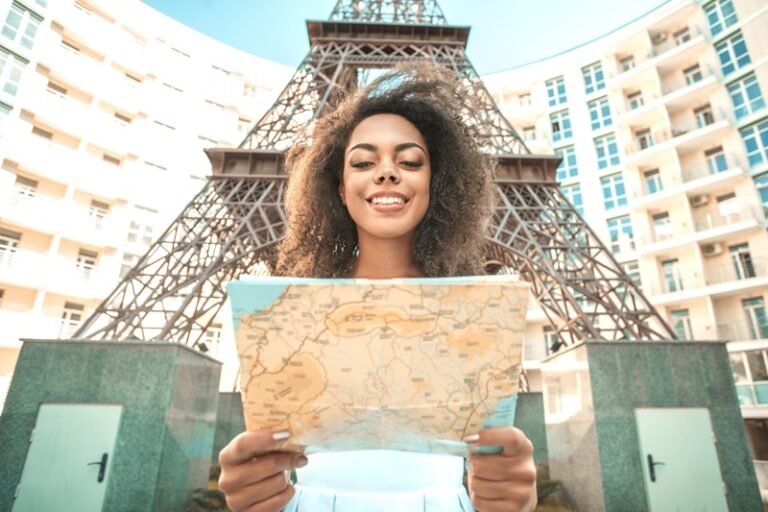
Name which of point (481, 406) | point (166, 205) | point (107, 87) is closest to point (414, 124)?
point (481, 406)

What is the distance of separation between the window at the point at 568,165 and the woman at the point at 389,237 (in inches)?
888

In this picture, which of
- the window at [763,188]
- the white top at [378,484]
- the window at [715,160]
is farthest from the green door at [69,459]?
the window at [715,160]

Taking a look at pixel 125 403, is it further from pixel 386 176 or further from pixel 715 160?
pixel 715 160

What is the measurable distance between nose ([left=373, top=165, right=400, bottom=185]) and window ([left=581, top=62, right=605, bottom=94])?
84.5 ft

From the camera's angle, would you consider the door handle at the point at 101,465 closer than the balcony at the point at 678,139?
Yes

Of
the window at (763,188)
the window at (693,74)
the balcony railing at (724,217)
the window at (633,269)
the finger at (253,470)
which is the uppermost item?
the window at (693,74)

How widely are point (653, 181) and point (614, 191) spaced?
1703 mm

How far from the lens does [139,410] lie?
521 cm

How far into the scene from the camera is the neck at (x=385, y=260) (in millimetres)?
1833

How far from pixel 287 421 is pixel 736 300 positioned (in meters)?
20.5

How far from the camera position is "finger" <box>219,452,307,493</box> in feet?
3.56

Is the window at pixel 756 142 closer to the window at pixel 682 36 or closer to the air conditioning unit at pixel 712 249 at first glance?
the air conditioning unit at pixel 712 249

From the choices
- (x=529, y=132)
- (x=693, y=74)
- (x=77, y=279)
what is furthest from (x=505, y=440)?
(x=529, y=132)

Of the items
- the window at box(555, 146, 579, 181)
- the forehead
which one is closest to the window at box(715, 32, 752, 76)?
the window at box(555, 146, 579, 181)
